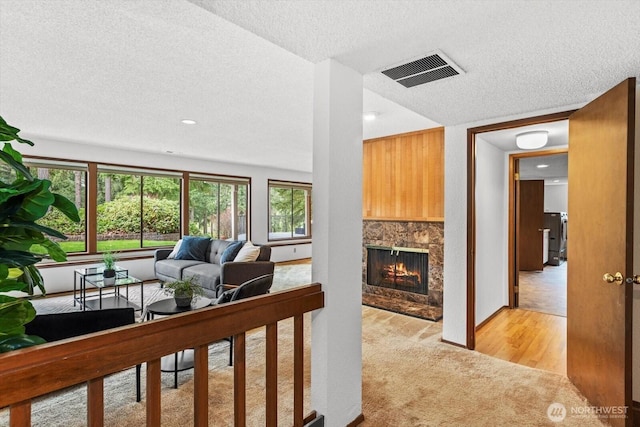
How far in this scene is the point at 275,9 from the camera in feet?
4.76

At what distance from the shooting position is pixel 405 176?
4398mm

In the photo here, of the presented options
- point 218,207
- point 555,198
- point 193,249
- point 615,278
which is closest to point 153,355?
point 615,278

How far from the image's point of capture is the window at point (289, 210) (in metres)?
8.79

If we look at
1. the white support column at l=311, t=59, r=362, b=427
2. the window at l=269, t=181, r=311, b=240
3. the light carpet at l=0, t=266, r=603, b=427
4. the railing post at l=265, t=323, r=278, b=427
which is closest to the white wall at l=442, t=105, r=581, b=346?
the light carpet at l=0, t=266, r=603, b=427

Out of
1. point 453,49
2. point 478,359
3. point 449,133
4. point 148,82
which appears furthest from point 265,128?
point 478,359

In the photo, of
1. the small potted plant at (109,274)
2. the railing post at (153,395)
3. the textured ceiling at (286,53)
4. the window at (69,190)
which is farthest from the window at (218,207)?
the railing post at (153,395)

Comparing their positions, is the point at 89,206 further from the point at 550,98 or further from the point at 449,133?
the point at 550,98

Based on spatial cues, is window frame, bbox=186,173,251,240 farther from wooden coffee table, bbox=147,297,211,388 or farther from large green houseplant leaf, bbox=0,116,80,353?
large green houseplant leaf, bbox=0,116,80,353

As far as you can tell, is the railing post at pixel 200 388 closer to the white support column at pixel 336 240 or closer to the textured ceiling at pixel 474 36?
the white support column at pixel 336 240

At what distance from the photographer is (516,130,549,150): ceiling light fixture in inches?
130

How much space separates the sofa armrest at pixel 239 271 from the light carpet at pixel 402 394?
4.68ft

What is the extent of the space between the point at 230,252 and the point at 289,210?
13.6 ft

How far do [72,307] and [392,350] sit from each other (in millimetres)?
4316

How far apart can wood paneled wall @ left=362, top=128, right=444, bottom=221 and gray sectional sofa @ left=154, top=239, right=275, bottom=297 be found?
1.74 m
